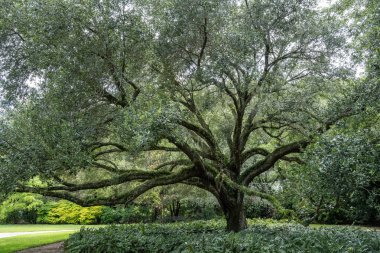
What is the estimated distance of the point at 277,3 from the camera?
827cm

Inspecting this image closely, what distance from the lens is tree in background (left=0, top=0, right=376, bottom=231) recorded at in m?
6.73

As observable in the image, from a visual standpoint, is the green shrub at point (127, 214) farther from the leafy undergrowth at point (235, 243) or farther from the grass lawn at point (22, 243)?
the leafy undergrowth at point (235, 243)

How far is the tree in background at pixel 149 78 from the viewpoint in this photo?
6.73 metres

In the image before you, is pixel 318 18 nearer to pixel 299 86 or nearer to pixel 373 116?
pixel 299 86

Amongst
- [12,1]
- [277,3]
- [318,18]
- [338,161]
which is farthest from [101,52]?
[318,18]

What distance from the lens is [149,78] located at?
9.03m

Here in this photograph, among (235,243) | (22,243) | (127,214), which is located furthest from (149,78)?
(127,214)

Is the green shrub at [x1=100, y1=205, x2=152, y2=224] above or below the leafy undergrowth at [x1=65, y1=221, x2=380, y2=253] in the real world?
above

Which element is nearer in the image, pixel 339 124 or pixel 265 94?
pixel 339 124

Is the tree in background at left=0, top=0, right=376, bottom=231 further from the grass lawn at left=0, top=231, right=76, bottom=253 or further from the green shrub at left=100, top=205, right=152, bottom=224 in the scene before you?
the green shrub at left=100, top=205, right=152, bottom=224

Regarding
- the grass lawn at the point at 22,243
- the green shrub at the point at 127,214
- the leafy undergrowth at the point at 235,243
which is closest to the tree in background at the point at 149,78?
the leafy undergrowth at the point at 235,243

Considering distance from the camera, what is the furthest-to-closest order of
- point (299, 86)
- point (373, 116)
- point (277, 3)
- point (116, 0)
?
point (299, 86), point (277, 3), point (373, 116), point (116, 0)

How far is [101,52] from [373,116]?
18.8ft

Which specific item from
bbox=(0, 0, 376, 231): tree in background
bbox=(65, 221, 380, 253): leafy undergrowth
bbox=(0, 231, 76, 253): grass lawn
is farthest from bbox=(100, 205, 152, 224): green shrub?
bbox=(65, 221, 380, 253): leafy undergrowth
